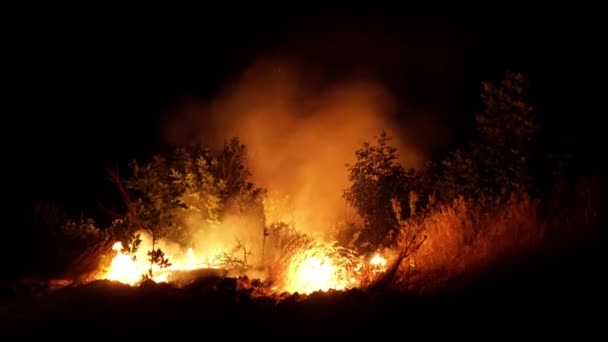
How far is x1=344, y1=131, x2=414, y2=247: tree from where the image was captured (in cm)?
910

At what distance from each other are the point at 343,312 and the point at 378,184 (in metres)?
4.05

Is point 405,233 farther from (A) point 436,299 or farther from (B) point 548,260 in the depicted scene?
(B) point 548,260

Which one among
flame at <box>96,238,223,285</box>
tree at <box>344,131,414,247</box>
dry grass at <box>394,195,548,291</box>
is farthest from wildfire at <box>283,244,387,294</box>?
tree at <box>344,131,414,247</box>

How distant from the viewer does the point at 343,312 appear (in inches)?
214

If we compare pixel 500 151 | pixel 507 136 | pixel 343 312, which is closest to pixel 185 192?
pixel 343 312

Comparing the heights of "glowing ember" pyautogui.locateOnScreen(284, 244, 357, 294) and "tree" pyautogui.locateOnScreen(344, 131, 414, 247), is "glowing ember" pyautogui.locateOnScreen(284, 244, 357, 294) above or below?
below

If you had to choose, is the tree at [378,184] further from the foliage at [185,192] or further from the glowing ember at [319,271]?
the glowing ember at [319,271]

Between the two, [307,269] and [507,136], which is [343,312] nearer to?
[307,269]

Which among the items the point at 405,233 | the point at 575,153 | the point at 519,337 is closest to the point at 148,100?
the point at 405,233

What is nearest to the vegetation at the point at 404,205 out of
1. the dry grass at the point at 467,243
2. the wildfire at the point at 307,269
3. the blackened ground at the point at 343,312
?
the dry grass at the point at 467,243

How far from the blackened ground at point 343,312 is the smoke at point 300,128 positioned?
14.3 feet

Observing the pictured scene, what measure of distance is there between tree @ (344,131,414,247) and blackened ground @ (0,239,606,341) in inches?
134

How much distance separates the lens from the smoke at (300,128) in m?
10.6

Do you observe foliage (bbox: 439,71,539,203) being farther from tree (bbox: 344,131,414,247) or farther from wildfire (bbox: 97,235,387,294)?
wildfire (bbox: 97,235,387,294)
